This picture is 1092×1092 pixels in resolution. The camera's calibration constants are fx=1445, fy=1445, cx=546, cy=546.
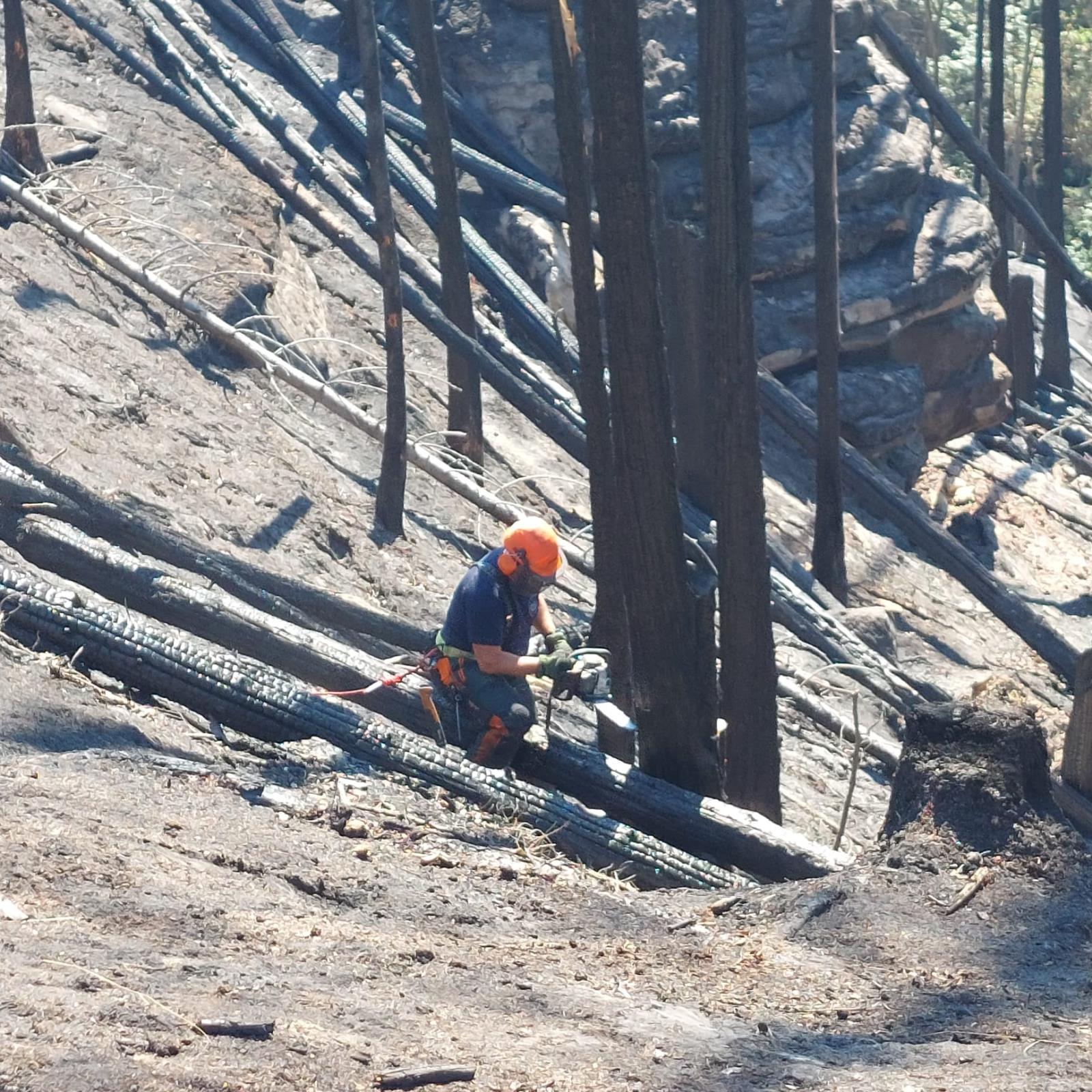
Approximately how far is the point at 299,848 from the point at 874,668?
280 inches

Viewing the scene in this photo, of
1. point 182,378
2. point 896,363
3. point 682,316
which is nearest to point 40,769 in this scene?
point 182,378

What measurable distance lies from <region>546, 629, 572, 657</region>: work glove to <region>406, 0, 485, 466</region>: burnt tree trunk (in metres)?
5.34

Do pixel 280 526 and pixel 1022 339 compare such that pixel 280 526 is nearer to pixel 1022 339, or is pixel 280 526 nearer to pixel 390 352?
pixel 390 352

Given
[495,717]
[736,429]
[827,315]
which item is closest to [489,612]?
[495,717]

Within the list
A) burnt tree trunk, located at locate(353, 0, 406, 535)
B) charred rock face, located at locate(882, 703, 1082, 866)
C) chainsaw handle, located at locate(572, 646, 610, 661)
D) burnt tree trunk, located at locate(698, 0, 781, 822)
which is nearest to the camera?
charred rock face, located at locate(882, 703, 1082, 866)

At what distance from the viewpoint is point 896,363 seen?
55.7 feet

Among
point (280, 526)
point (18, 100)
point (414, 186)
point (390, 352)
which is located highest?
point (18, 100)

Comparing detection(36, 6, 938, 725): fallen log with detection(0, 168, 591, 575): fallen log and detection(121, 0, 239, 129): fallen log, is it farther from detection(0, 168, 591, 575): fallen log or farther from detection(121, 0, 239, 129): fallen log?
detection(121, 0, 239, 129): fallen log

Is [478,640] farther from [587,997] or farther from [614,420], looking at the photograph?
[587,997]

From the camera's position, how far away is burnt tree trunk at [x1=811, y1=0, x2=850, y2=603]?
12.8 metres

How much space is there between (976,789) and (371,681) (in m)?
2.81

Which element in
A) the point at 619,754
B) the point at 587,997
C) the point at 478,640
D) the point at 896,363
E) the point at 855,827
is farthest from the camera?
the point at 896,363

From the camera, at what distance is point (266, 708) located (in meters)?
6.33

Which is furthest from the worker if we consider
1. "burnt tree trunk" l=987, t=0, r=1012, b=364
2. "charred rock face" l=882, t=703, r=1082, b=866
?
"burnt tree trunk" l=987, t=0, r=1012, b=364
